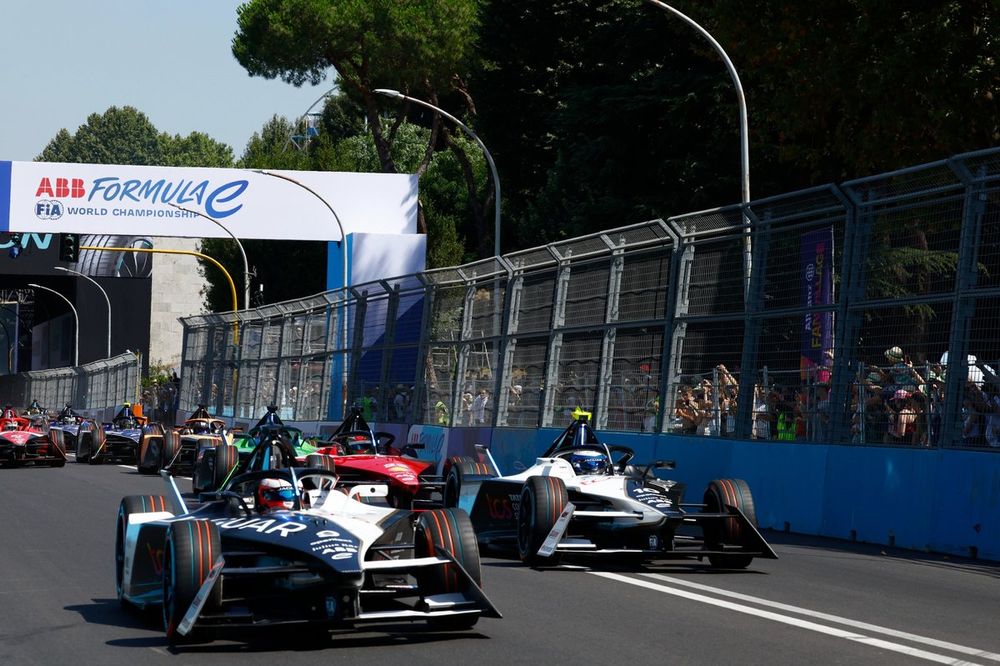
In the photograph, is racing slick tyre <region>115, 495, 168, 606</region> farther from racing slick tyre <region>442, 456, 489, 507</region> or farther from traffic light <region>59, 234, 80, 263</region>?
traffic light <region>59, 234, 80, 263</region>

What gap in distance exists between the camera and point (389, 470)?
50.8ft

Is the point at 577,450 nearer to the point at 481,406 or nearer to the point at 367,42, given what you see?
the point at 481,406

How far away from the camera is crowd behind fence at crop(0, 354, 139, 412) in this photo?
54.8 meters

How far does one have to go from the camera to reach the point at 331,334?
3028 cm

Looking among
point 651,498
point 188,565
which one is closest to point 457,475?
point 651,498

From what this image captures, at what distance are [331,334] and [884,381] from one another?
17.9 meters

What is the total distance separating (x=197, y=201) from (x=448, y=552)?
38744 mm

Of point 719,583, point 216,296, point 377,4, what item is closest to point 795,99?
point 719,583

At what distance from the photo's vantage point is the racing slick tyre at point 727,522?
1077cm

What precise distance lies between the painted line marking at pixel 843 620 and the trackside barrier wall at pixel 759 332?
10.6ft

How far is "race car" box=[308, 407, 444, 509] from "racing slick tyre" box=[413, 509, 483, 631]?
6.25m

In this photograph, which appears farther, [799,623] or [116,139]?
[116,139]

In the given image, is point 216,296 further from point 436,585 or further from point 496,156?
point 436,585

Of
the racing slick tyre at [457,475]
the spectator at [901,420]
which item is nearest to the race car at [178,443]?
the racing slick tyre at [457,475]
